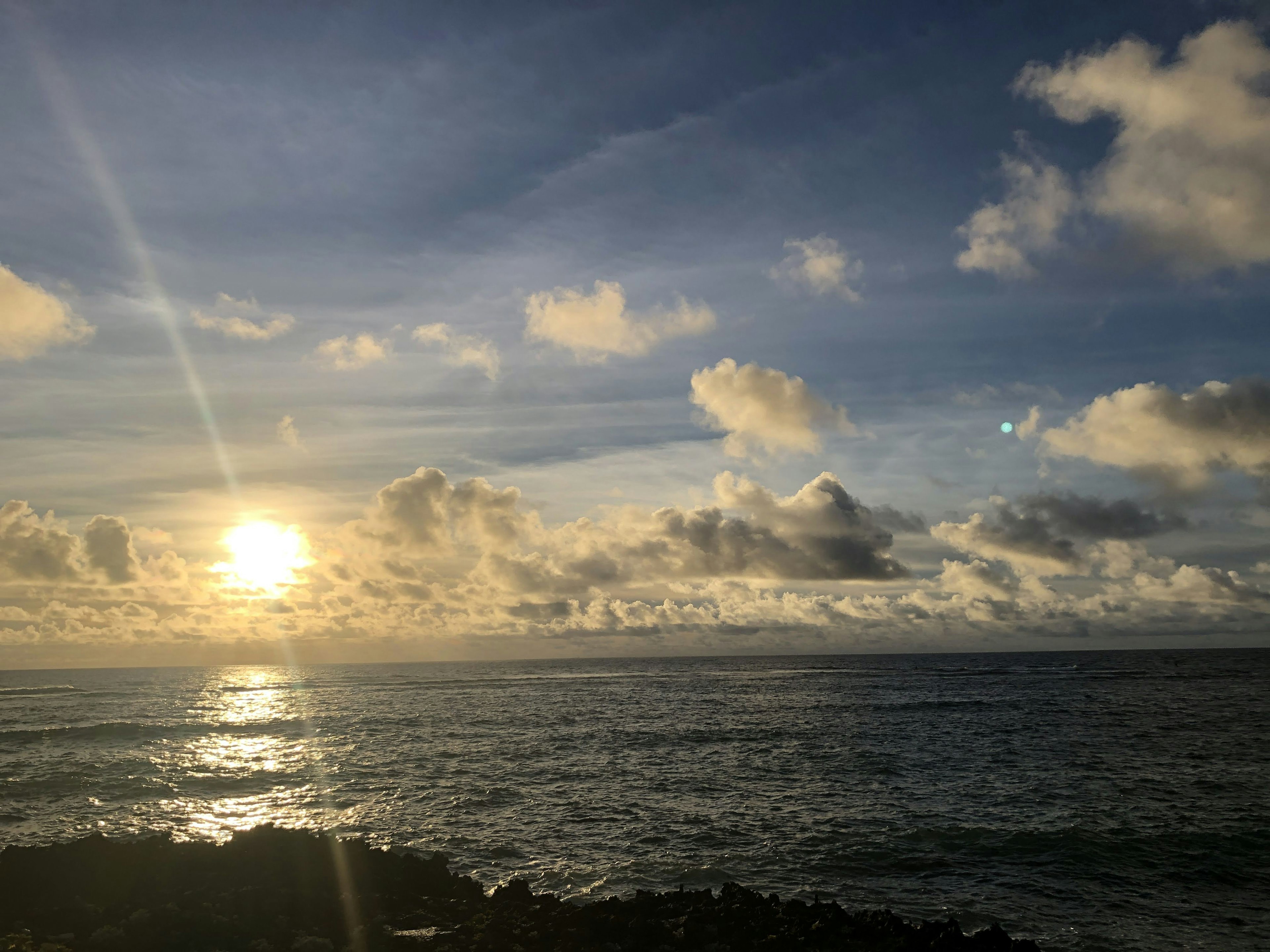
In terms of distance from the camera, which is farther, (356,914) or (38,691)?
(38,691)

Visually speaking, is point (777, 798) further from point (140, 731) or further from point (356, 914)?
point (140, 731)

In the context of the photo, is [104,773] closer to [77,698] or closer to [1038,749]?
[1038,749]

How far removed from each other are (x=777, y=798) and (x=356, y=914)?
810 inches

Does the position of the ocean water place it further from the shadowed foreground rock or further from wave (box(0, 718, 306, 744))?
the shadowed foreground rock

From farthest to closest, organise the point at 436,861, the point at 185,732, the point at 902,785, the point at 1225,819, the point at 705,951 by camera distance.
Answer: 1. the point at 185,732
2. the point at 902,785
3. the point at 1225,819
4. the point at 436,861
5. the point at 705,951

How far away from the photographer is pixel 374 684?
158125mm

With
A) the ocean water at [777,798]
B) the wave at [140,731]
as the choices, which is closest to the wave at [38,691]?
the ocean water at [777,798]

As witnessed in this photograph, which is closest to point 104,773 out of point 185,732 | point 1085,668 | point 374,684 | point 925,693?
point 185,732

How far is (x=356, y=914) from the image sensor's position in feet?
69.1

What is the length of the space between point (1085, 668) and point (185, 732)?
611 ft

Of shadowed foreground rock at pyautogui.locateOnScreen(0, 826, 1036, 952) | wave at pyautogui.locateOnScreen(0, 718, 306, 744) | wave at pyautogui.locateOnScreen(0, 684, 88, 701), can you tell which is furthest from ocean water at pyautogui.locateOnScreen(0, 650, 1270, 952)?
wave at pyautogui.locateOnScreen(0, 684, 88, 701)

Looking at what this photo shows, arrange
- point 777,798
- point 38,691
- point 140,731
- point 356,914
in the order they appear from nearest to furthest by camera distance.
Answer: point 356,914, point 777,798, point 140,731, point 38,691

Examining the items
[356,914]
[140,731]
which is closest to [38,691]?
[140,731]

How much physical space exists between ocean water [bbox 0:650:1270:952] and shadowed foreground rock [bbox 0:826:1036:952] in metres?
2.83
